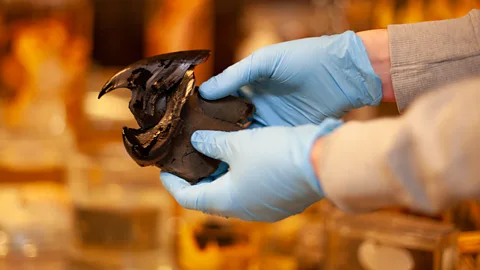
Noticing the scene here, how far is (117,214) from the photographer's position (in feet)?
4.28

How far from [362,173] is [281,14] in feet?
5.15

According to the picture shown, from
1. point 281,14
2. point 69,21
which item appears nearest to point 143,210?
point 69,21

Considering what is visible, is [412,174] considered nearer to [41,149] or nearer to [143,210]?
[143,210]

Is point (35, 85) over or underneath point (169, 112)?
underneath

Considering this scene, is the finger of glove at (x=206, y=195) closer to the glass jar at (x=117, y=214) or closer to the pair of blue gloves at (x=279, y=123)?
the pair of blue gloves at (x=279, y=123)

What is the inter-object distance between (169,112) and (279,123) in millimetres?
209

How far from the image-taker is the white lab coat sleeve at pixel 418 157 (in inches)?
21.6

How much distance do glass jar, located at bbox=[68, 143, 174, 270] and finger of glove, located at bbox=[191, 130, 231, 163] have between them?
568mm

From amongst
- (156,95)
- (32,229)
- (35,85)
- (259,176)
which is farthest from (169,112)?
(35,85)

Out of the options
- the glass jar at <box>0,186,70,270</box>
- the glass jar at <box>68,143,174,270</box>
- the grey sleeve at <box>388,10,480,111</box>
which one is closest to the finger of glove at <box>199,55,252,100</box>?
the grey sleeve at <box>388,10,480,111</box>

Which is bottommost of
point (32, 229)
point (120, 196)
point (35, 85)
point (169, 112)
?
point (32, 229)

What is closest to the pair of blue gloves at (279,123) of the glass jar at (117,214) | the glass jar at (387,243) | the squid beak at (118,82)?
the squid beak at (118,82)

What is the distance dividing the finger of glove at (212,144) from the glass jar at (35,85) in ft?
2.71

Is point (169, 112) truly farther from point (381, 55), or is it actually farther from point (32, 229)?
point (32, 229)
